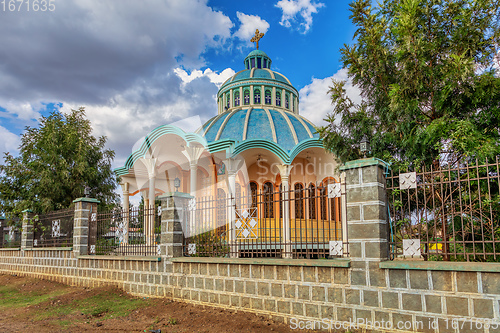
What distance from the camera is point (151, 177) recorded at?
15586 millimetres

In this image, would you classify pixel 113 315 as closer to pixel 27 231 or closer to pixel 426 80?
pixel 426 80

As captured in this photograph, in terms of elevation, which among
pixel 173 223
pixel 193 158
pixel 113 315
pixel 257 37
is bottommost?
pixel 113 315

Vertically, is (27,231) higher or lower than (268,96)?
lower

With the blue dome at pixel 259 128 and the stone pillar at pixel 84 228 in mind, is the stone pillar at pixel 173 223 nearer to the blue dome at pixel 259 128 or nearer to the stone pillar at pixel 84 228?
the stone pillar at pixel 84 228

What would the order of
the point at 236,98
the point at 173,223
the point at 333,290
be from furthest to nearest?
the point at 236,98
the point at 173,223
the point at 333,290

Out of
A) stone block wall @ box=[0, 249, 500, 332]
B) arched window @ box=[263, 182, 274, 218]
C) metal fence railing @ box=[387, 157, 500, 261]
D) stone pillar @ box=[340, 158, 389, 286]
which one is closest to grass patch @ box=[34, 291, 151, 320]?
stone block wall @ box=[0, 249, 500, 332]

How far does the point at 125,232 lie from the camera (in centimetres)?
1005

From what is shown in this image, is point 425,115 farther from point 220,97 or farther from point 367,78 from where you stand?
point 220,97

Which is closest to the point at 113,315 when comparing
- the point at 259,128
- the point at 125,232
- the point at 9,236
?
the point at 125,232

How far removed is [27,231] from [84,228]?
4675mm

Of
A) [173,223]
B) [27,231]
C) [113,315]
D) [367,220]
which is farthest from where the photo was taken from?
[27,231]

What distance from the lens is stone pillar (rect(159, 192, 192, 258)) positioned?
814 centimetres

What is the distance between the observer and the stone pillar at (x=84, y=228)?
10922 mm

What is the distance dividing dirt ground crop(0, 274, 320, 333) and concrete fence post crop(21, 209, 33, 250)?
4442 mm
